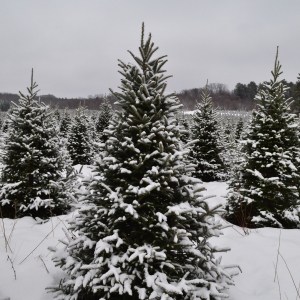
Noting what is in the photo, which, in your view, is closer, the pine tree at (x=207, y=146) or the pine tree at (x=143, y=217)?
the pine tree at (x=143, y=217)

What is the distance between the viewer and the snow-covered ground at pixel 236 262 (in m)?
3.94

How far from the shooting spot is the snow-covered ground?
12.9 ft

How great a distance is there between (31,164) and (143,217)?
15.8 ft

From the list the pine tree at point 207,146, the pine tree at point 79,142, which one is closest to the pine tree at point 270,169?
the pine tree at point 207,146

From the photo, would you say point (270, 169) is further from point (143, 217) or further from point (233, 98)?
point (233, 98)

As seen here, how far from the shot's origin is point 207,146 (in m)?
13.5

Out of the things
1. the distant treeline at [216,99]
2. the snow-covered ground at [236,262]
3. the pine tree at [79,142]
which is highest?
the distant treeline at [216,99]

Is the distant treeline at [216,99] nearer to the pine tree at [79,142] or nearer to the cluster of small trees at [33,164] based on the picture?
the pine tree at [79,142]

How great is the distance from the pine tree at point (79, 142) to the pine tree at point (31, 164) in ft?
38.1

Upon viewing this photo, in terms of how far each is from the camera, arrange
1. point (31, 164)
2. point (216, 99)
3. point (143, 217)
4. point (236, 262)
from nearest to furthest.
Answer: point (143, 217)
point (236, 262)
point (31, 164)
point (216, 99)

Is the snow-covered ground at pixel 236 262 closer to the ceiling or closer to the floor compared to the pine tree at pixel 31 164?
closer to the floor

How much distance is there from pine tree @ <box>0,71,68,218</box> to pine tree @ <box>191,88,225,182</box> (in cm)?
731

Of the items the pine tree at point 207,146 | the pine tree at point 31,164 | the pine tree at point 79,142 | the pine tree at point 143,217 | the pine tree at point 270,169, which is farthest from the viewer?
the pine tree at point 79,142

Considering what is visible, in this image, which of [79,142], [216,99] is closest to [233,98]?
[216,99]
